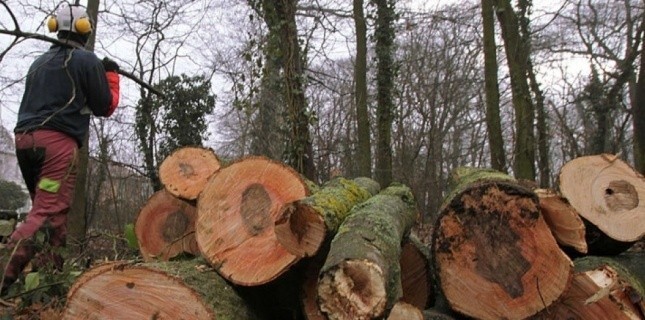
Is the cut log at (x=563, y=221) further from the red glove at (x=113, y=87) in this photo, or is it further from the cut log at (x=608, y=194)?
the red glove at (x=113, y=87)

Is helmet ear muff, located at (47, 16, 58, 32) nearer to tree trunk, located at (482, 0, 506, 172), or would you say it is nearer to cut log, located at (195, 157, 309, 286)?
cut log, located at (195, 157, 309, 286)

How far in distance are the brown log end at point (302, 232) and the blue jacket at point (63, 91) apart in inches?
80.9

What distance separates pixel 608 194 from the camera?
3.56 meters

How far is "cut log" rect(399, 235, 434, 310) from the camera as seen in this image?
316 cm

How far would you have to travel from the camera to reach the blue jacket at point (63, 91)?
3758 millimetres

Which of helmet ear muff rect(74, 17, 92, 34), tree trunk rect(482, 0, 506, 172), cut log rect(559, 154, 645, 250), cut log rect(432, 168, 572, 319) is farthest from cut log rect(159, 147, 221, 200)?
tree trunk rect(482, 0, 506, 172)

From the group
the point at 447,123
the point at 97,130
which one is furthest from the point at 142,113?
the point at 447,123

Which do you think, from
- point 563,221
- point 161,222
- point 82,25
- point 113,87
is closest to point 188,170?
point 161,222

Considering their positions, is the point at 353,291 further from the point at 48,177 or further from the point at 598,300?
the point at 48,177

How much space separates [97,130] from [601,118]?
488 inches

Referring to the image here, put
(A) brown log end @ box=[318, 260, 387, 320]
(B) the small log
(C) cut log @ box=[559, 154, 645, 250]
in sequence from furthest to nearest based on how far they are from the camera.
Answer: (C) cut log @ box=[559, 154, 645, 250], (B) the small log, (A) brown log end @ box=[318, 260, 387, 320]

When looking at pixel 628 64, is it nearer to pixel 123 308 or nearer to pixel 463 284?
pixel 463 284

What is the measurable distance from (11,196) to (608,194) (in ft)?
75.3

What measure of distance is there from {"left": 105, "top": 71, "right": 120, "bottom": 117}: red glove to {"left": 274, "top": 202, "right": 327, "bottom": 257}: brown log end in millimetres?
2164
